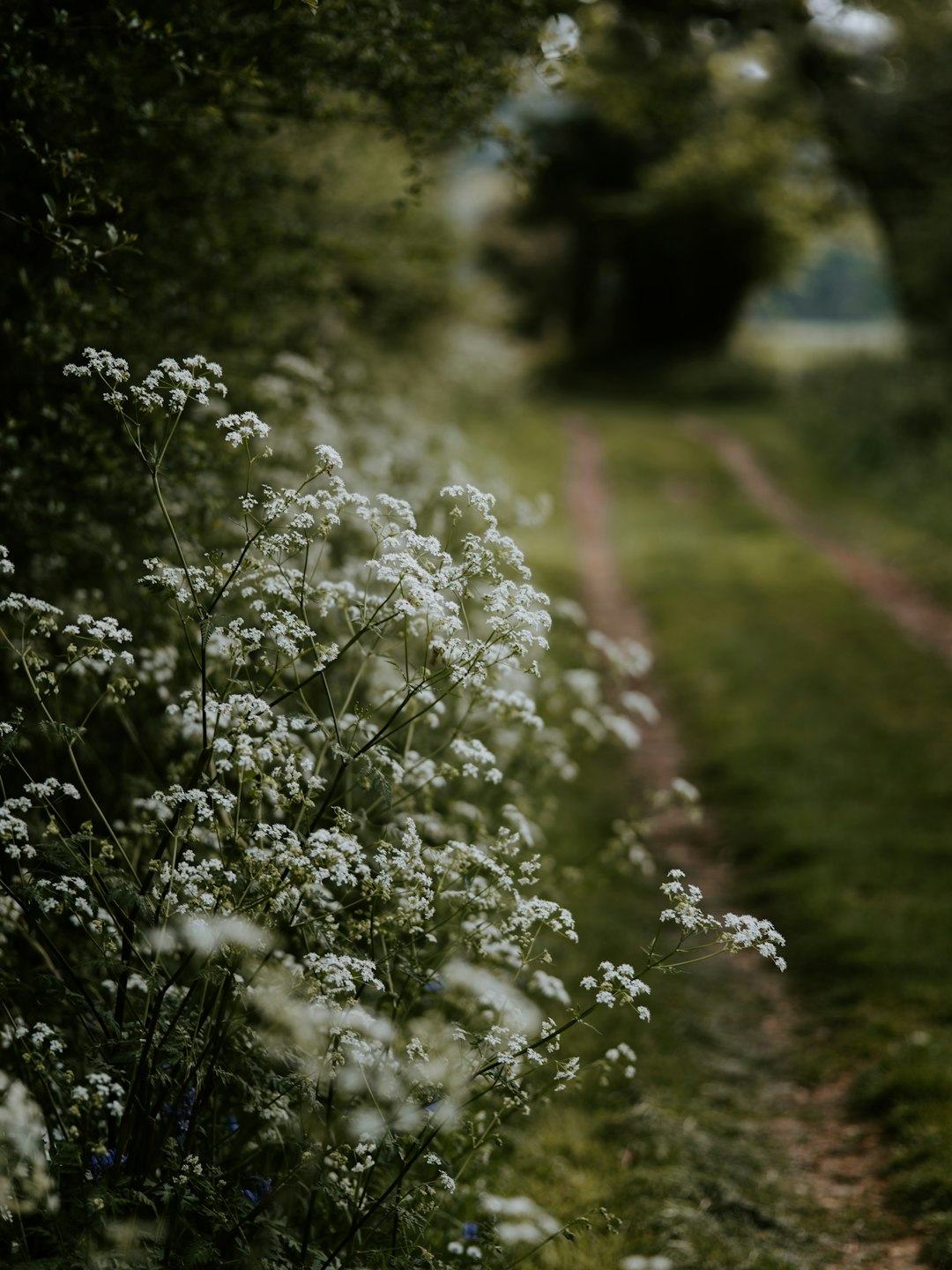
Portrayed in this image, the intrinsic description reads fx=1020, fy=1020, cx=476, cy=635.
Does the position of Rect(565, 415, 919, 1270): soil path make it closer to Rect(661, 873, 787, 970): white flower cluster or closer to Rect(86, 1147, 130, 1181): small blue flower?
Rect(661, 873, 787, 970): white flower cluster

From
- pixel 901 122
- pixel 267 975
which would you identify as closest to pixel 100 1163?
pixel 267 975

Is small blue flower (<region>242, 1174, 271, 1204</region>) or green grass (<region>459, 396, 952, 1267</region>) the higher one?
green grass (<region>459, 396, 952, 1267</region>)

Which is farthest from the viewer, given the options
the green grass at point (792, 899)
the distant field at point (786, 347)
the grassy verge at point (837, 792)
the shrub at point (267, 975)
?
the distant field at point (786, 347)

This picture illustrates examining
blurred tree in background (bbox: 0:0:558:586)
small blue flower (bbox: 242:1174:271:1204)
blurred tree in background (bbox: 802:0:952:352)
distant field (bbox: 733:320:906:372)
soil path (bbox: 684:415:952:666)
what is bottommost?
small blue flower (bbox: 242:1174:271:1204)

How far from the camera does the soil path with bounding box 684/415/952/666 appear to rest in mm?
14047

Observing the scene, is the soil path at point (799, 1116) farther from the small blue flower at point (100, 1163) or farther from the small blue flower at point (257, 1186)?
the small blue flower at point (100, 1163)

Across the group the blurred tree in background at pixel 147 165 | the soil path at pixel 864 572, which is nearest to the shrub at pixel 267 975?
the blurred tree in background at pixel 147 165

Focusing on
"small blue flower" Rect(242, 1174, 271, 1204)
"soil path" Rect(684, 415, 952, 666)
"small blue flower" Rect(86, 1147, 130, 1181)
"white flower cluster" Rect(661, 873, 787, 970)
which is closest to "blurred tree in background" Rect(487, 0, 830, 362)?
"soil path" Rect(684, 415, 952, 666)

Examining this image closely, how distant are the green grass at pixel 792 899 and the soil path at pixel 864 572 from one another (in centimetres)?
50

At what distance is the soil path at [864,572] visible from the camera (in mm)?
14047

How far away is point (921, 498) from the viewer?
19562 mm

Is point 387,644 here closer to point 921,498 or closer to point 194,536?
point 194,536

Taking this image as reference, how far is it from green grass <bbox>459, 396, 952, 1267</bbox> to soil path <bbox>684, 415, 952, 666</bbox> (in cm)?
50

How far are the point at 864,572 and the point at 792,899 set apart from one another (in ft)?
36.4
